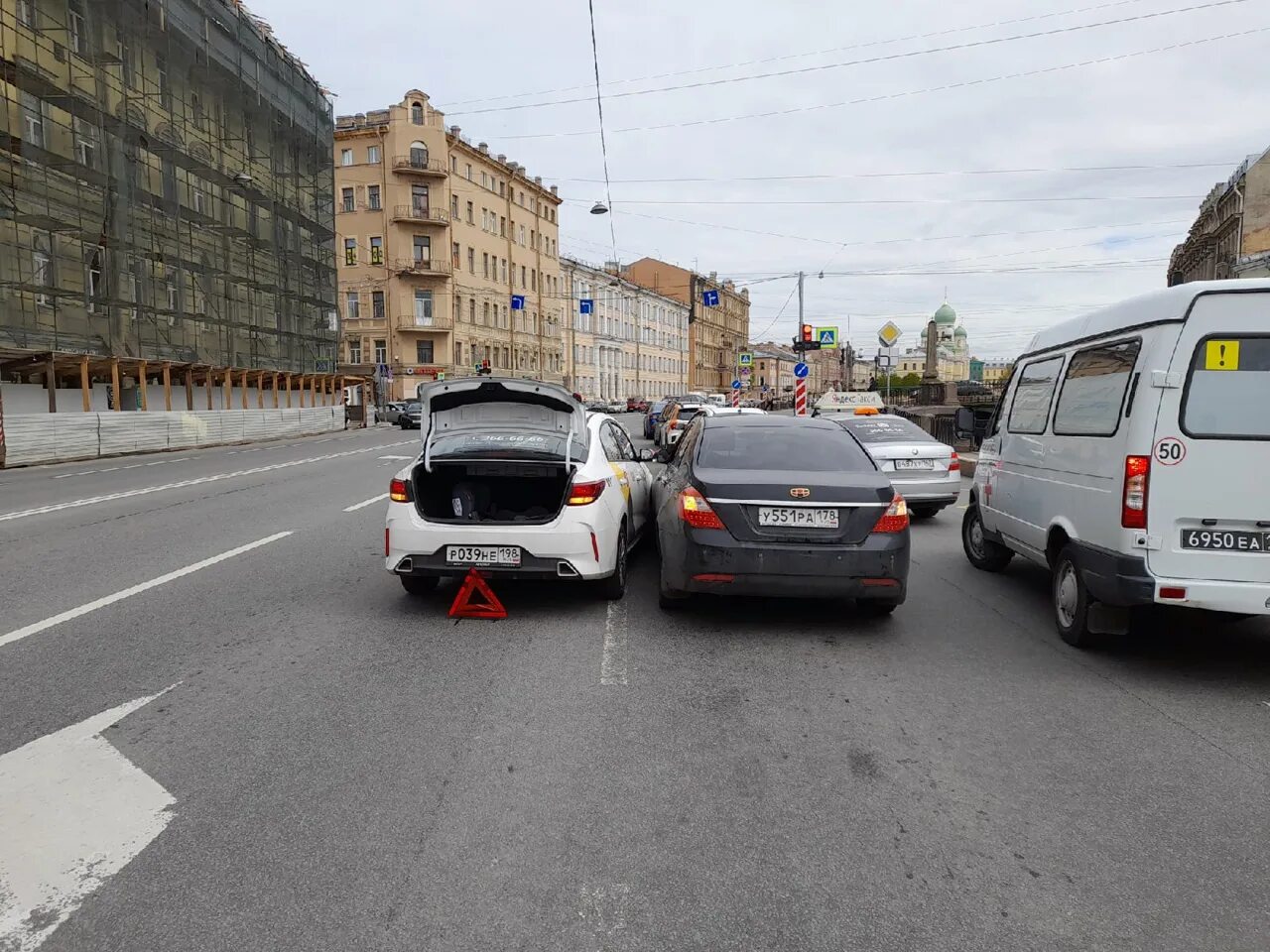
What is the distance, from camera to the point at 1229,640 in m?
6.28

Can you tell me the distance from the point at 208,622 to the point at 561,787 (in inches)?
146

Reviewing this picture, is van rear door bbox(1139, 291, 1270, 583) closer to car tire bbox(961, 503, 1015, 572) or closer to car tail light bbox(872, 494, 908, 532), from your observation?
car tail light bbox(872, 494, 908, 532)

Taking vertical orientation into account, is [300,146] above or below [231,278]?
above

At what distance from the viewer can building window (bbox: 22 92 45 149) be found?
82.2 feet

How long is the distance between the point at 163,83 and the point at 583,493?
3161cm

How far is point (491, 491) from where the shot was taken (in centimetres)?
801

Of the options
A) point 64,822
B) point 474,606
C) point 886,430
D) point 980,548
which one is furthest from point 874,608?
point 886,430

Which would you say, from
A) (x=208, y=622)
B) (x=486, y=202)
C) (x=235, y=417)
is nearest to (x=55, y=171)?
(x=235, y=417)

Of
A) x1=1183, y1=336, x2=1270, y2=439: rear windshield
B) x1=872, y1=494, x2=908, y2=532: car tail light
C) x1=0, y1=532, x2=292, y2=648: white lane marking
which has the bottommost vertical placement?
x1=0, y1=532, x2=292, y2=648: white lane marking

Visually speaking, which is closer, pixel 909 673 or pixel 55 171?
pixel 909 673

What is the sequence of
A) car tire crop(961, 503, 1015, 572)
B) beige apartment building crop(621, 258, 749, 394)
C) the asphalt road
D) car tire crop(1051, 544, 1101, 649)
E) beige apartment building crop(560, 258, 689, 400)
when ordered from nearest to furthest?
the asphalt road < car tire crop(1051, 544, 1101, 649) < car tire crop(961, 503, 1015, 572) < beige apartment building crop(560, 258, 689, 400) < beige apartment building crop(621, 258, 749, 394)

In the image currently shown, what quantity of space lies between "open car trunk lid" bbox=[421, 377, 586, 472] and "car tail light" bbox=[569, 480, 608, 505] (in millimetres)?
267

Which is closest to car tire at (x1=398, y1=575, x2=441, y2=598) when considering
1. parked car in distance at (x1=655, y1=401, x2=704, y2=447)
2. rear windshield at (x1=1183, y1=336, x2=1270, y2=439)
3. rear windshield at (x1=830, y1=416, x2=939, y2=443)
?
rear windshield at (x1=1183, y1=336, x2=1270, y2=439)

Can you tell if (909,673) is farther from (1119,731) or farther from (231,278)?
(231,278)
